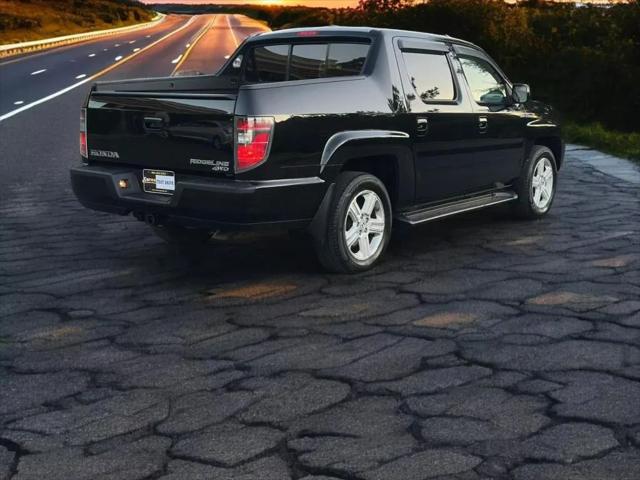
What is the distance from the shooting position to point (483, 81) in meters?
8.22

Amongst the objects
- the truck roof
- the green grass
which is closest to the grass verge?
the green grass

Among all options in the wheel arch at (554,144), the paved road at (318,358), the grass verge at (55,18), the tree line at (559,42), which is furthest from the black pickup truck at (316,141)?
the grass verge at (55,18)

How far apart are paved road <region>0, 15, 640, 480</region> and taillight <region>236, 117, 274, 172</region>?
88 centimetres

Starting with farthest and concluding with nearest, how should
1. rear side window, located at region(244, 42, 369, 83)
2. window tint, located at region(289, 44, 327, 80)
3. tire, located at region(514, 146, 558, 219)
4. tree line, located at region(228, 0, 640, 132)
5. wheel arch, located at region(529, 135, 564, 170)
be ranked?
1. tree line, located at region(228, 0, 640, 132)
2. wheel arch, located at region(529, 135, 564, 170)
3. tire, located at region(514, 146, 558, 219)
4. window tint, located at region(289, 44, 327, 80)
5. rear side window, located at region(244, 42, 369, 83)

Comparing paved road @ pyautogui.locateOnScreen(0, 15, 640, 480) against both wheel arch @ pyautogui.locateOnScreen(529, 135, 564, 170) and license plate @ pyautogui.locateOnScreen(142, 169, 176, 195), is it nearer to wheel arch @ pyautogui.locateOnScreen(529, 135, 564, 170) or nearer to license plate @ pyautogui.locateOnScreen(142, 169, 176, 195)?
license plate @ pyautogui.locateOnScreen(142, 169, 176, 195)

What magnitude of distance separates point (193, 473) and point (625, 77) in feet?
58.9

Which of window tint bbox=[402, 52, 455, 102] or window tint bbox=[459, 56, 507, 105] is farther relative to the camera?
window tint bbox=[459, 56, 507, 105]

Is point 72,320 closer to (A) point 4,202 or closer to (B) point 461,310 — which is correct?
(B) point 461,310

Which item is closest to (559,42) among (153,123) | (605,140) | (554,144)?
(605,140)

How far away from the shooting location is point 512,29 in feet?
83.3

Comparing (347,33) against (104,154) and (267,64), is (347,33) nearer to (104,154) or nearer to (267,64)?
(267,64)

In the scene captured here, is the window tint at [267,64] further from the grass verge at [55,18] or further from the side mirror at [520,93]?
the grass verge at [55,18]

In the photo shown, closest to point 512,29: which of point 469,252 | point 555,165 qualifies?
point 555,165

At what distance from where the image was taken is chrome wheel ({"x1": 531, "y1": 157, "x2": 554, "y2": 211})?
8875 millimetres
